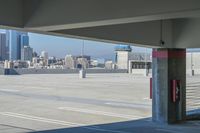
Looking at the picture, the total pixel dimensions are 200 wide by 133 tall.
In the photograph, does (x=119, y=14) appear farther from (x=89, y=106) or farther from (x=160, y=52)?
(x=89, y=106)

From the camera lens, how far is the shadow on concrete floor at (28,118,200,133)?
1450 cm

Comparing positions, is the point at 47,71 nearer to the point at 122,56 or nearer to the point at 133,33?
the point at 122,56

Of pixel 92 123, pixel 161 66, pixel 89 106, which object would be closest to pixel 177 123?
pixel 161 66

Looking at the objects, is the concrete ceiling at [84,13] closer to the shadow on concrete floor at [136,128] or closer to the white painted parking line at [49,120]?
the shadow on concrete floor at [136,128]

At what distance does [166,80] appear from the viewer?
16828 millimetres

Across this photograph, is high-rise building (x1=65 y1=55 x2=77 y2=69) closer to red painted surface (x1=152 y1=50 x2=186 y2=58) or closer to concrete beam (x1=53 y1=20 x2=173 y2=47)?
red painted surface (x1=152 y1=50 x2=186 y2=58)

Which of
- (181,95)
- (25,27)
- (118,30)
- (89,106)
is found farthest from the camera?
(89,106)

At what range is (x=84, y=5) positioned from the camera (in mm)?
9523

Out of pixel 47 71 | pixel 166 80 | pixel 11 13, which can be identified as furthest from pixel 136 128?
pixel 47 71

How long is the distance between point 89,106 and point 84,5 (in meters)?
13.9

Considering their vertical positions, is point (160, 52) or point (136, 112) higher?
point (160, 52)

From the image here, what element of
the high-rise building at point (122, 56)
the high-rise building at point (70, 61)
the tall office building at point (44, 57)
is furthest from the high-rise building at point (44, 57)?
the high-rise building at point (122, 56)

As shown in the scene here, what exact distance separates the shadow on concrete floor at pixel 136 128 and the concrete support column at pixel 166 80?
0.51 meters

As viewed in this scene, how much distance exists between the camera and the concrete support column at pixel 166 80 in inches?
662
